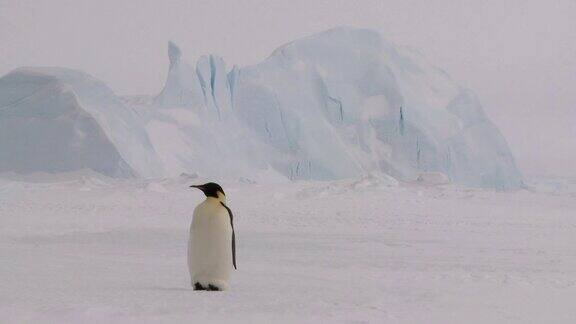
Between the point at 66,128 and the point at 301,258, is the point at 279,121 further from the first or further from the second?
the point at 301,258

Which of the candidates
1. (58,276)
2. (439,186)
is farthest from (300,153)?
(58,276)

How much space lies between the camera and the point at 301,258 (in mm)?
8094

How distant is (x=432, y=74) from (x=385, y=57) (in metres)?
3.47

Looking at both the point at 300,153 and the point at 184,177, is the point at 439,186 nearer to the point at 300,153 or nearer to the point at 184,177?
the point at 184,177

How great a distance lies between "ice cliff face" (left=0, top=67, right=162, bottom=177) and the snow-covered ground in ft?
13.9

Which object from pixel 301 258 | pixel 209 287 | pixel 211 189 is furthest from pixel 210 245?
pixel 301 258

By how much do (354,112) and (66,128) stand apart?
1565 centimetres

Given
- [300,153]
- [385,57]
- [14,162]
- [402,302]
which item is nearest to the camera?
[402,302]

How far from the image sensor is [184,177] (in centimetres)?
2152

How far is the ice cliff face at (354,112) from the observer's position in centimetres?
3131

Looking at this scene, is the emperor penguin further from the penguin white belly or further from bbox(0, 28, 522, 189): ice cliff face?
bbox(0, 28, 522, 189): ice cliff face

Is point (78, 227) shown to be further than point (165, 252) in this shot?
Yes

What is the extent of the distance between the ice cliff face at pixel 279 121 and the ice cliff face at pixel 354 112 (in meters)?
0.06

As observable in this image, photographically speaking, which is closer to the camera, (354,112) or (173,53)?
(173,53)
